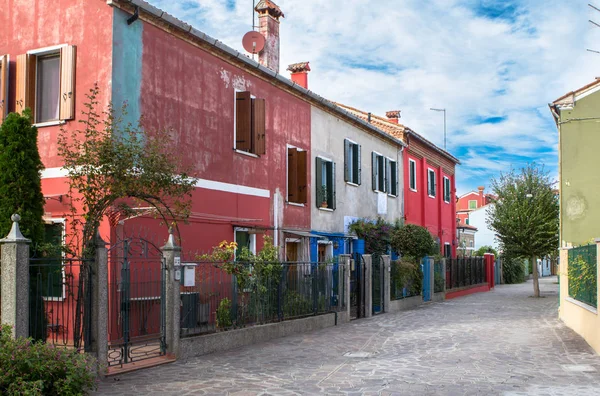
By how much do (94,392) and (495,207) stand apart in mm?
23003

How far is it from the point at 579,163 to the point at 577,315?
522 cm

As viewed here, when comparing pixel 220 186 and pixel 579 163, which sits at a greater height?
pixel 579 163

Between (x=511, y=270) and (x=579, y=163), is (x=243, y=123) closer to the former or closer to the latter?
(x=579, y=163)

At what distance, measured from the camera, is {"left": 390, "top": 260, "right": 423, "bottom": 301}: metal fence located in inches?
763

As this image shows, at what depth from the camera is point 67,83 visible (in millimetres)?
11781

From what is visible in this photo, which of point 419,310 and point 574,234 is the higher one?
point 574,234

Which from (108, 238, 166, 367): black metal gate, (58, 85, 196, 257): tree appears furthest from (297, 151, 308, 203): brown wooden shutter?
(108, 238, 166, 367): black metal gate

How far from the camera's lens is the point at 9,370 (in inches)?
240

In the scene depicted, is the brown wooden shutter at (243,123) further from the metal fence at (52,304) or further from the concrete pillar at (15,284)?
the concrete pillar at (15,284)

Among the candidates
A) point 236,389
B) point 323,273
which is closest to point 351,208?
point 323,273

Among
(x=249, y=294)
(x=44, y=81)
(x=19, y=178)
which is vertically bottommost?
(x=249, y=294)

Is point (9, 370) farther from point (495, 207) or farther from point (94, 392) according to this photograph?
point (495, 207)

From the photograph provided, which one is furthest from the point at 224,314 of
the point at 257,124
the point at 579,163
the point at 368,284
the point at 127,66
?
the point at 579,163

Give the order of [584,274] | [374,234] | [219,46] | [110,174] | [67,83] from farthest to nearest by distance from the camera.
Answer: [374,234]
[219,46]
[584,274]
[67,83]
[110,174]
